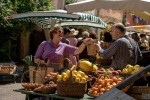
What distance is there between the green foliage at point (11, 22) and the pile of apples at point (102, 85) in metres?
12.5

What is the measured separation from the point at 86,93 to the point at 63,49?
231 cm

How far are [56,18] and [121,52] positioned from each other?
7615 mm

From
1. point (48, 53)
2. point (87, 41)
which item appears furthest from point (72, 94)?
point (87, 41)

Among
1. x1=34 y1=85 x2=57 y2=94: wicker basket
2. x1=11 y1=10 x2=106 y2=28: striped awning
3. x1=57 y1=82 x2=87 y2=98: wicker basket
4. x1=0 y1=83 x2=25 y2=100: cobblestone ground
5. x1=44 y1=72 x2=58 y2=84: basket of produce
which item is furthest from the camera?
x1=11 y1=10 x2=106 y2=28: striped awning

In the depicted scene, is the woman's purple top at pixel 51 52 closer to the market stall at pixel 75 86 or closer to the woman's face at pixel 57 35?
the woman's face at pixel 57 35

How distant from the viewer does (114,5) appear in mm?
9727

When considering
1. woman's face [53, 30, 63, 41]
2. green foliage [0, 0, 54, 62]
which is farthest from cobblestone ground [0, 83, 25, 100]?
green foliage [0, 0, 54, 62]

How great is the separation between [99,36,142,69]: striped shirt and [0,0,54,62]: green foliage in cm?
1103

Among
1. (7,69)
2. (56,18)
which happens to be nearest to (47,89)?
(7,69)

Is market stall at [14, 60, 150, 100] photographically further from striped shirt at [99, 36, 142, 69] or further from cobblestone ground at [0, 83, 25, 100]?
cobblestone ground at [0, 83, 25, 100]

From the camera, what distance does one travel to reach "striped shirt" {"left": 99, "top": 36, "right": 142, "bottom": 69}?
8.05 m

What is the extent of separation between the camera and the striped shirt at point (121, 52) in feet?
26.4

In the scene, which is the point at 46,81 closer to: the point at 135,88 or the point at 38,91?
the point at 38,91

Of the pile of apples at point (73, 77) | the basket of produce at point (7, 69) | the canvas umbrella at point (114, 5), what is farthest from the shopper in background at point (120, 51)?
the basket of produce at point (7, 69)
